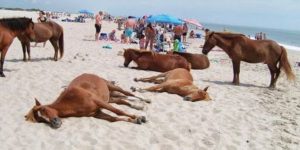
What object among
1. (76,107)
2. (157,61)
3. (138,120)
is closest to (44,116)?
(76,107)

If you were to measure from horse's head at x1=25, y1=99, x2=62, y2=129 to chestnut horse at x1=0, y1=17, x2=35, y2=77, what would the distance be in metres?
4.63

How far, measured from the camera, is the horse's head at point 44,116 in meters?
6.41

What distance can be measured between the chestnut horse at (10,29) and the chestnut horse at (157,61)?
4074 mm

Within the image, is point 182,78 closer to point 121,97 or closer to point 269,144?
point 121,97

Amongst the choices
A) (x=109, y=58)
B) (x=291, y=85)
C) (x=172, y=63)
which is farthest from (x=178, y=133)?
(x=109, y=58)

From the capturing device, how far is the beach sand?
20.3 feet

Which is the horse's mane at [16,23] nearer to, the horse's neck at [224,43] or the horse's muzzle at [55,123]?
the horse's muzzle at [55,123]

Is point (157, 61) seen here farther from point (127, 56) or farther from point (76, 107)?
point (76, 107)

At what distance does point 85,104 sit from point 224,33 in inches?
291

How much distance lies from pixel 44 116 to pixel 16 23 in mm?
5210

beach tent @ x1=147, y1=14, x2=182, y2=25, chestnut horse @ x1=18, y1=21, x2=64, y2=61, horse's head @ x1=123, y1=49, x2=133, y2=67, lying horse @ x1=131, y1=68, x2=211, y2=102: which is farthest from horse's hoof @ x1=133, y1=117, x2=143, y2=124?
beach tent @ x1=147, y1=14, x2=182, y2=25

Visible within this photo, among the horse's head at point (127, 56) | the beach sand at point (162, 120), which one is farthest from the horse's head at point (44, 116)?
the horse's head at point (127, 56)

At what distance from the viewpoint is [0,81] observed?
404 inches

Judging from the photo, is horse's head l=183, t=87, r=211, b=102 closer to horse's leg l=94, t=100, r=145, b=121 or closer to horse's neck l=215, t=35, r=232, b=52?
horse's leg l=94, t=100, r=145, b=121
